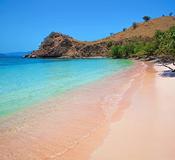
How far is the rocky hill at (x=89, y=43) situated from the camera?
12206 cm

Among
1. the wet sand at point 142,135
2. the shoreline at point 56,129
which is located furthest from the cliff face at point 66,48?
the wet sand at point 142,135

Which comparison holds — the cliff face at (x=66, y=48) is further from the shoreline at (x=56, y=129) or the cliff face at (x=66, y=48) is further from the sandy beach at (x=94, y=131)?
the sandy beach at (x=94, y=131)

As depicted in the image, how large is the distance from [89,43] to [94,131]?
124 m

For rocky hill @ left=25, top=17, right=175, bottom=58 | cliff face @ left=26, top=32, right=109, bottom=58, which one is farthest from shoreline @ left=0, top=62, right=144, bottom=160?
cliff face @ left=26, top=32, right=109, bottom=58

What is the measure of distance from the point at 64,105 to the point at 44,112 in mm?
1948

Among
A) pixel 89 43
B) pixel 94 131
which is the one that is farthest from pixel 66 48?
pixel 94 131

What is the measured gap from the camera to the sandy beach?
828cm

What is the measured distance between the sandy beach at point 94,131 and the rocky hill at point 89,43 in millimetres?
102339

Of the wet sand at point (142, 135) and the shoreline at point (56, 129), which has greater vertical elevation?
the wet sand at point (142, 135)

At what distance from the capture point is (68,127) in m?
11.5

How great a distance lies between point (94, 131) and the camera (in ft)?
35.3

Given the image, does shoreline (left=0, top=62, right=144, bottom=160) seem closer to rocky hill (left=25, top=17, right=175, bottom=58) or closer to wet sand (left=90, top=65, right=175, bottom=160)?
wet sand (left=90, top=65, right=175, bottom=160)

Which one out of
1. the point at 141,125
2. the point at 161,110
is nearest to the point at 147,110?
the point at 161,110

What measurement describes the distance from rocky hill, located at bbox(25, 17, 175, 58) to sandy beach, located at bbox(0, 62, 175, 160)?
10234cm
